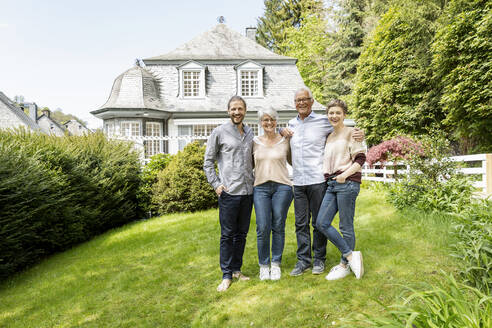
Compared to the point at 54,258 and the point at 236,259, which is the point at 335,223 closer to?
the point at 236,259

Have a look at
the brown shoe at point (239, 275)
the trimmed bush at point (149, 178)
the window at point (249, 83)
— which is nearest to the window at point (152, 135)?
the window at point (249, 83)

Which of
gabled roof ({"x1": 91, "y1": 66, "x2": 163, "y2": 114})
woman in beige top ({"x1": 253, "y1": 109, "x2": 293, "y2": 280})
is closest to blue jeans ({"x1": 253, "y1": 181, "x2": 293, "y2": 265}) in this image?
woman in beige top ({"x1": 253, "y1": 109, "x2": 293, "y2": 280})

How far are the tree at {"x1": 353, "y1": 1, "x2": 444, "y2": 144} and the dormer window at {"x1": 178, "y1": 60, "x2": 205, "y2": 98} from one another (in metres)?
8.44

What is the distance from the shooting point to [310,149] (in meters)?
3.68

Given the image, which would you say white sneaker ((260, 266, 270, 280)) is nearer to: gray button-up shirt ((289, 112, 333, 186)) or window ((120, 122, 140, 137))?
gray button-up shirt ((289, 112, 333, 186))

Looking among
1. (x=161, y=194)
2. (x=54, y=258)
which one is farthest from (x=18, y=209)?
(x=161, y=194)

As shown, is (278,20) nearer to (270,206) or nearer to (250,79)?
(250,79)

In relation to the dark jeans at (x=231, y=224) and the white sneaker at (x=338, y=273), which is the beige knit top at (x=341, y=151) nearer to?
the dark jeans at (x=231, y=224)

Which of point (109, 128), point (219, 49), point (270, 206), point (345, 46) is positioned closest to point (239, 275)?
point (270, 206)

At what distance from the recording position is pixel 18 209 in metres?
5.41

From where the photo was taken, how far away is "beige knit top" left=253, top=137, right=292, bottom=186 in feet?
12.1

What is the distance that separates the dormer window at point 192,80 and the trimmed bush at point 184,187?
902cm

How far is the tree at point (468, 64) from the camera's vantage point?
971cm

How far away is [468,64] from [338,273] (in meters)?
9.68
